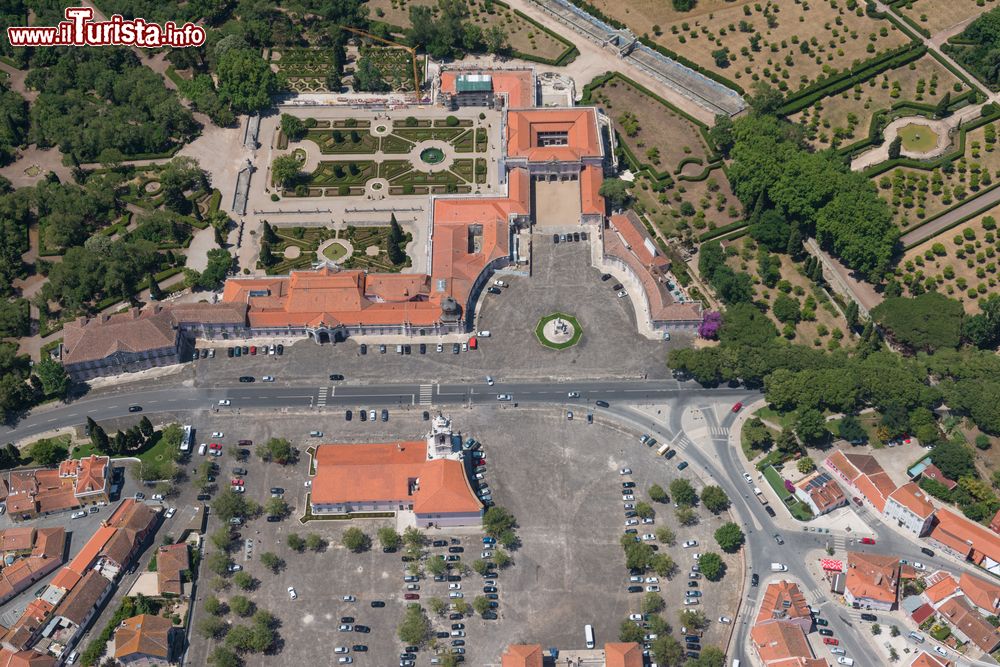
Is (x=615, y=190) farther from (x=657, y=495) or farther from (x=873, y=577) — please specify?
(x=873, y=577)

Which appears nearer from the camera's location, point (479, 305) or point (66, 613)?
point (66, 613)

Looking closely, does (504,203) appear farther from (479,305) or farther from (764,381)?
(764,381)

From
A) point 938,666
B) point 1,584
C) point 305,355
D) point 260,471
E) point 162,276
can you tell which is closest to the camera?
point 938,666

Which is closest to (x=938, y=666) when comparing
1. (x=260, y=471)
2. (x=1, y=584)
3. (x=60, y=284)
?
(x=260, y=471)

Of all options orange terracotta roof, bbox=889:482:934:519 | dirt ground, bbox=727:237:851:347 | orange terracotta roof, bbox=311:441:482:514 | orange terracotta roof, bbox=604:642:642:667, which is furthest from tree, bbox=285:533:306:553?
dirt ground, bbox=727:237:851:347

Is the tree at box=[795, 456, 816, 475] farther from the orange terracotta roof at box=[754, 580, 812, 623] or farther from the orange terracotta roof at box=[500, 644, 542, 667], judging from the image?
the orange terracotta roof at box=[500, 644, 542, 667]

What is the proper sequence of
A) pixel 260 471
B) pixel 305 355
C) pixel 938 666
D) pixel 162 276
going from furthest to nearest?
1. pixel 162 276
2. pixel 305 355
3. pixel 260 471
4. pixel 938 666

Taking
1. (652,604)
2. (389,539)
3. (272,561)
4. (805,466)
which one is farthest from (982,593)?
(272,561)
